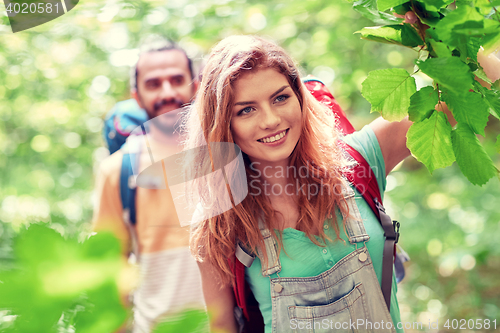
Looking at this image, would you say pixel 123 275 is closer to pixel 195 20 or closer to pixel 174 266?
pixel 174 266

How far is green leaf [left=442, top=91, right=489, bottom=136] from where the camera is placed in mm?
536

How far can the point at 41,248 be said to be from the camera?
0.20 m

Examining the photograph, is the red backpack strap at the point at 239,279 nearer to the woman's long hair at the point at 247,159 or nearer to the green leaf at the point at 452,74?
the woman's long hair at the point at 247,159

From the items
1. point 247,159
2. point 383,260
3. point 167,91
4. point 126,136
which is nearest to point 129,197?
point 126,136

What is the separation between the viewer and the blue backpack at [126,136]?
175 centimetres

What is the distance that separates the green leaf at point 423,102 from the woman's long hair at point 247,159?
0.65m

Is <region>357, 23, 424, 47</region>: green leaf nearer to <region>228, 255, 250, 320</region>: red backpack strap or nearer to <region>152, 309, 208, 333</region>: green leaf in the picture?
<region>152, 309, 208, 333</region>: green leaf

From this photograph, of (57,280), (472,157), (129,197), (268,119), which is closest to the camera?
(57,280)

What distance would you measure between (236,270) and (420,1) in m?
0.95

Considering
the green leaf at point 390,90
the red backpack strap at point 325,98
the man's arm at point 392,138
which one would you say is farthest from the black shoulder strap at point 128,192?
the green leaf at point 390,90

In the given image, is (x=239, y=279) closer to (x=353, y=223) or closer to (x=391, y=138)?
(x=353, y=223)

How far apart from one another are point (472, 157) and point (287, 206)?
2.58ft

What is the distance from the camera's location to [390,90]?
632mm

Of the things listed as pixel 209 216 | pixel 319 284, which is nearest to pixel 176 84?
pixel 209 216
